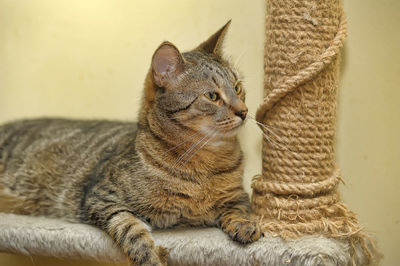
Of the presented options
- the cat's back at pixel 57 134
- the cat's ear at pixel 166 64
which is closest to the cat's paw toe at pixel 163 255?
the cat's ear at pixel 166 64

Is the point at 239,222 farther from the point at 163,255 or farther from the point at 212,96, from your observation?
the point at 212,96

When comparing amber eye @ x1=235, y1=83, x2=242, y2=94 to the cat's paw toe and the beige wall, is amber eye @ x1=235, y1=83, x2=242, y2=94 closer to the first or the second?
the beige wall

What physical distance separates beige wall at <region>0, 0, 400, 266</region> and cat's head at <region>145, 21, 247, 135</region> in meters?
0.44

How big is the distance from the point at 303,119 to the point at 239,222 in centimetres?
34

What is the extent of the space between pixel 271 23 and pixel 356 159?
0.65 metres

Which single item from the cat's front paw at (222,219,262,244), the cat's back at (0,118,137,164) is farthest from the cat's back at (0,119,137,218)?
the cat's front paw at (222,219,262,244)

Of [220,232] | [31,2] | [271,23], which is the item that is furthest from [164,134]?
[31,2]

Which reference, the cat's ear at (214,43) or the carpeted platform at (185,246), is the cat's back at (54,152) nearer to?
the carpeted platform at (185,246)

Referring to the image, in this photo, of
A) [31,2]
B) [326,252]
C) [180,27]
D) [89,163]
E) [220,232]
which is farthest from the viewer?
[31,2]

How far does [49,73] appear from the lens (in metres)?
2.03

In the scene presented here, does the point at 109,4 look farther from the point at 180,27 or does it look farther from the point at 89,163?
the point at 89,163

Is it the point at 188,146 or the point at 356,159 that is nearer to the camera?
the point at 188,146

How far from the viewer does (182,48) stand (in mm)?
1799

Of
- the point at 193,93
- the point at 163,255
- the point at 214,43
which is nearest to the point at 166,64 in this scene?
the point at 193,93
